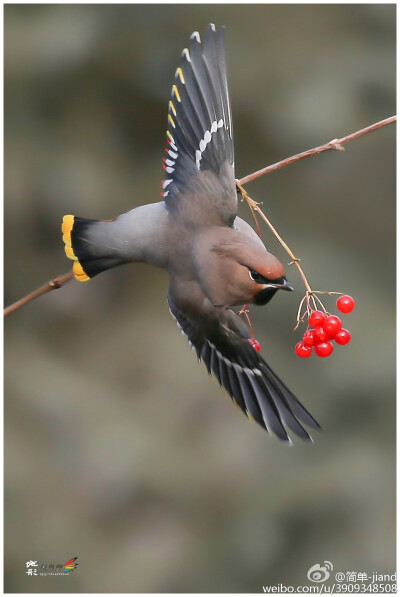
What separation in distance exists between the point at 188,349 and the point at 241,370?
2.41 m

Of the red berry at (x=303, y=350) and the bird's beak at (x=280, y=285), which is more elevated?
the bird's beak at (x=280, y=285)

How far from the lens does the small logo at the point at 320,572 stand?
11.0ft

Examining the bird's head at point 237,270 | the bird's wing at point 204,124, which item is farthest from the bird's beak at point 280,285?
the bird's wing at point 204,124

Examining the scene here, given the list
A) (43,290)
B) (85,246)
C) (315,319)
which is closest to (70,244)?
(85,246)

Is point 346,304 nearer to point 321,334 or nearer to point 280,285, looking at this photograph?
point 321,334

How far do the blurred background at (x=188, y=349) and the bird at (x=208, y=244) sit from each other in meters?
2.27

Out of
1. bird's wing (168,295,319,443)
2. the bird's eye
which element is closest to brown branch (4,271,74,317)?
bird's wing (168,295,319,443)

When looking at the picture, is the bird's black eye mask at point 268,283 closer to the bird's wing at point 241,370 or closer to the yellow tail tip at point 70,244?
the bird's wing at point 241,370

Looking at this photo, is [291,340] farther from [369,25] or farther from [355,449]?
[369,25]

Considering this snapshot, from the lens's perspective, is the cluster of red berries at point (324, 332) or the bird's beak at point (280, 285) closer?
the bird's beak at point (280, 285)

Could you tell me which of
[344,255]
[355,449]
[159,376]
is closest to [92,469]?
[159,376]

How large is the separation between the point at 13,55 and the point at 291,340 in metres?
1.84

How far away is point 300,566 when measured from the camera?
3.96 m

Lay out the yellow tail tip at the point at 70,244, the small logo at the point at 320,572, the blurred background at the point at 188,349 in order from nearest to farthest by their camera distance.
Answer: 1. the yellow tail tip at the point at 70,244
2. the small logo at the point at 320,572
3. the blurred background at the point at 188,349
